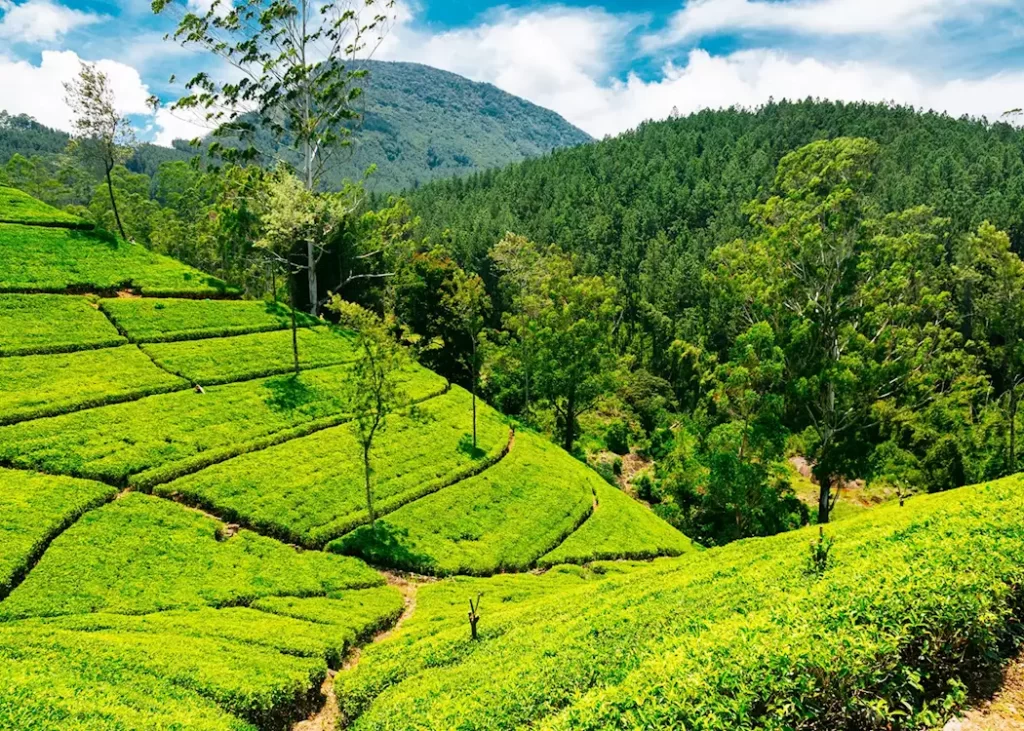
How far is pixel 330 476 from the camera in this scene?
38094 millimetres

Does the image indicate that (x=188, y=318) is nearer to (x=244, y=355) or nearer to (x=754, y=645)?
(x=244, y=355)

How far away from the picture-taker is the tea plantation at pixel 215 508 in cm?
1980

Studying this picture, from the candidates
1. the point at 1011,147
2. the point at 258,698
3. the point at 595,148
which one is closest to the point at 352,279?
the point at 258,698

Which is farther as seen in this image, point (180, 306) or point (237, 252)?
point (237, 252)

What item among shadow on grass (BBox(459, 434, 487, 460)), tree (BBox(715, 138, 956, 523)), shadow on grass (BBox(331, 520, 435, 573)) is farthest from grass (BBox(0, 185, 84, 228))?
tree (BBox(715, 138, 956, 523))

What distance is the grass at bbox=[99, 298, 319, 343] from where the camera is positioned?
154 feet

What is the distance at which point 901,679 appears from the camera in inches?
391

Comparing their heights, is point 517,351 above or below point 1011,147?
below

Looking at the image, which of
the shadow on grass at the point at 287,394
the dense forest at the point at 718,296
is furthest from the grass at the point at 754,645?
the shadow on grass at the point at 287,394

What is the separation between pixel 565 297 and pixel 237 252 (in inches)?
1851

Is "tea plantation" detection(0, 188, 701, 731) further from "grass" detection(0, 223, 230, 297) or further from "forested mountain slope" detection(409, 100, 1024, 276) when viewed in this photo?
"forested mountain slope" detection(409, 100, 1024, 276)

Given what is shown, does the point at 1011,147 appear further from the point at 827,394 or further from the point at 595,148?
the point at 827,394

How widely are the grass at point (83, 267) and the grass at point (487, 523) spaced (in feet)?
107

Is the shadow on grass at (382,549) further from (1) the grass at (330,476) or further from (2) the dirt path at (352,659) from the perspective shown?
(1) the grass at (330,476)
